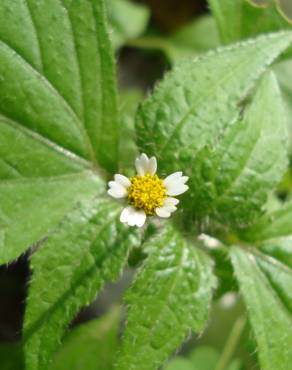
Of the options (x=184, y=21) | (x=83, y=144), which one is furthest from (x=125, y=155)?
(x=184, y=21)

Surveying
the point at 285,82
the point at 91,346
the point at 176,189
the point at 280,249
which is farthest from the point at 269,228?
the point at 285,82

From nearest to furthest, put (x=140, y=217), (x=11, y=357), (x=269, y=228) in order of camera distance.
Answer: (x=140, y=217)
(x=269, y=228)
(x=11, y=357)

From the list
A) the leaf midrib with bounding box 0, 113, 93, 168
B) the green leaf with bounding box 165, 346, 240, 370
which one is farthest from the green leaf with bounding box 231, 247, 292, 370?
the green leaf with bounding box 165, 346, 240, 370

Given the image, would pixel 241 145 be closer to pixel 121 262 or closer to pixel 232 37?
pixel 121 262

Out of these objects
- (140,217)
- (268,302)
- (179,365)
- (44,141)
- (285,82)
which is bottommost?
(268,302)

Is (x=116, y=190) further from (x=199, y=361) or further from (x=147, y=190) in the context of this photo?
(x=199, y=361)

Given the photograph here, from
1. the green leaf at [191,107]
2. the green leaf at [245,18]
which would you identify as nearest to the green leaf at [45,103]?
the green leaf at [191,107]
